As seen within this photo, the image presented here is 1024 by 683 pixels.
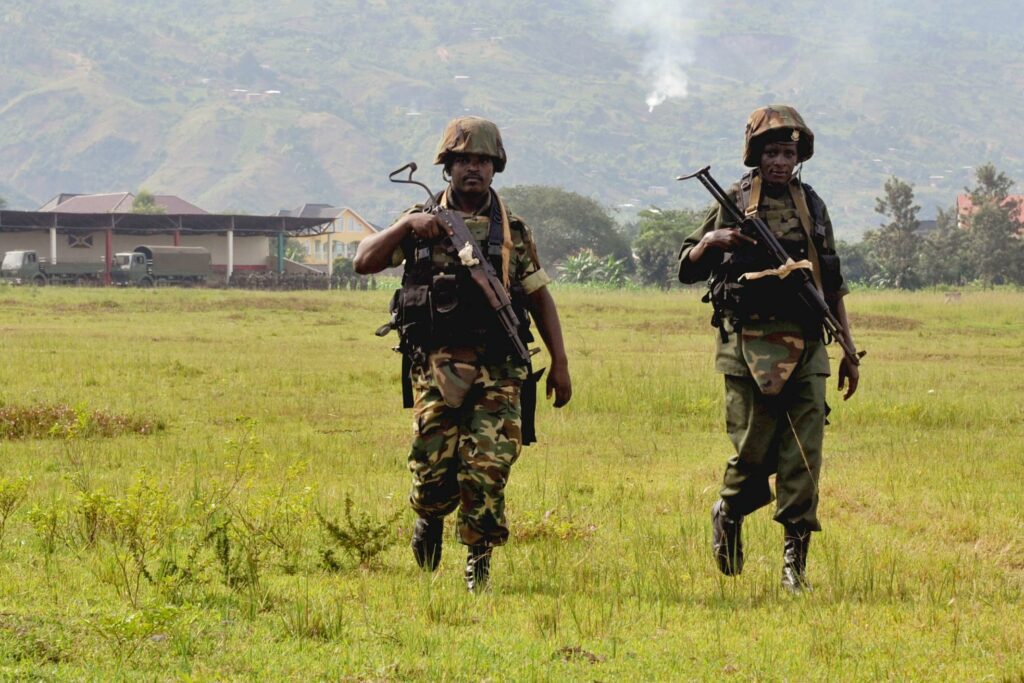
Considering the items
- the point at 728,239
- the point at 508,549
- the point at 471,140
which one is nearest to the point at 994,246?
the point at 508,549

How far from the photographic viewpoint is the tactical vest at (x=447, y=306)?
5.85 m

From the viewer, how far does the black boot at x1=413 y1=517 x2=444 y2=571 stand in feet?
20.3

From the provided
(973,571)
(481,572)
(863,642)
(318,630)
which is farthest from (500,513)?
(973,571)

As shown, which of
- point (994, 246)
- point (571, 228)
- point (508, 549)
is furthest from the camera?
point (571, 228)

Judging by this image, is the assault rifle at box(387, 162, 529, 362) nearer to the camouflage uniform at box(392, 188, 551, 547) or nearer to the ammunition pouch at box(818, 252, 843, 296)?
the camouflage uniform at box(392, 188, 551, 547)

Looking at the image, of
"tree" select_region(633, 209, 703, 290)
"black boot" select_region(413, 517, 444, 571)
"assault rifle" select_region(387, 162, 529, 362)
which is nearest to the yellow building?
"tree" select_region(633, 209, 703, 290)

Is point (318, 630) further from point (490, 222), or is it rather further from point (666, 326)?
point (666, 326)

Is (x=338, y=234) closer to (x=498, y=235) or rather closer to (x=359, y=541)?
(x=359, y=541)

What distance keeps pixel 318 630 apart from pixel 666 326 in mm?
28227

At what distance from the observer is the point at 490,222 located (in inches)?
236

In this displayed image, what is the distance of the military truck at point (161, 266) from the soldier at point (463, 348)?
198 feet

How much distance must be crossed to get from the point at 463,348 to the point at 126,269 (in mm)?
60971

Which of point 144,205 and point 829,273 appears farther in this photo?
point 144,205

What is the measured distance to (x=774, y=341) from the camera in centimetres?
602
